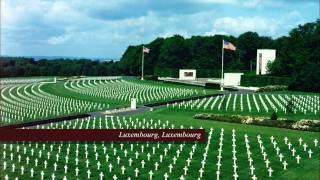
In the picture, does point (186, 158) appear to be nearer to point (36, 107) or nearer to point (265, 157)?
point (265, 157)

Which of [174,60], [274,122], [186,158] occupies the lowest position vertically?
[186,158]

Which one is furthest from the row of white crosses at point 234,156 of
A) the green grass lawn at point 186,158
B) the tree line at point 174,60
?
the tree line at point 174,60

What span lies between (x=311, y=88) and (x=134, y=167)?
4946 cm

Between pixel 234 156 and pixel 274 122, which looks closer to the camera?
pixel 234 156

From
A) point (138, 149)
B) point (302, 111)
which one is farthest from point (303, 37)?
point (138, 149)

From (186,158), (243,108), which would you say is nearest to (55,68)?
(243,108)

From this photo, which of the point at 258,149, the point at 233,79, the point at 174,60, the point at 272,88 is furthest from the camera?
the point at 174,60

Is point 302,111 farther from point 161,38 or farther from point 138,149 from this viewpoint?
point 161,38

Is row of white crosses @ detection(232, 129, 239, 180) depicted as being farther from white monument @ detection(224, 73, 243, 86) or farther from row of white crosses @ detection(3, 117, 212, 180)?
white monument @ detection(224, 73, 243, 86)

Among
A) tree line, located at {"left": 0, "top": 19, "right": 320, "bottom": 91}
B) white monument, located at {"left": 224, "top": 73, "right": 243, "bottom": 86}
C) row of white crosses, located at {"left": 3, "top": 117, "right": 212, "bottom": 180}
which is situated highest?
tree line, located at {"left": 0, "top": 19, "right": 320, "bottom": 91}

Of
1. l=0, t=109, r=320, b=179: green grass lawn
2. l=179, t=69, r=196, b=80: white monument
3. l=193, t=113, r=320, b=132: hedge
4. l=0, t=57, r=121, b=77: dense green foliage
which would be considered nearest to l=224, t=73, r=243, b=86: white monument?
l=179, t=69, r=196, b=80: white monument

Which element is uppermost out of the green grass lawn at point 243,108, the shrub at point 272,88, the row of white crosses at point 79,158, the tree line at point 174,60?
the tree line at point 174,60

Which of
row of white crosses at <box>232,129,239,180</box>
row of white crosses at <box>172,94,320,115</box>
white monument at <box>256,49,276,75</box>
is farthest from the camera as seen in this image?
white monument at <box>256,49,276,75</box>

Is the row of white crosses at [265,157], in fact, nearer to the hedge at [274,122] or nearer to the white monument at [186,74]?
the hedge at [274,122]
